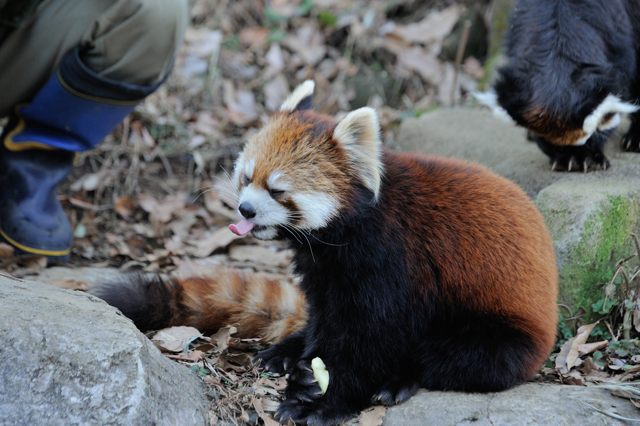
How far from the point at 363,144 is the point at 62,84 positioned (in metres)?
1.99

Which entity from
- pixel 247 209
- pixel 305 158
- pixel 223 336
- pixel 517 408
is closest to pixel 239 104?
pixel 223 336

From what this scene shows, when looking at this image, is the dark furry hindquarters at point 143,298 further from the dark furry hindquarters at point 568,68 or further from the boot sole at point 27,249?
the dark furry hindquarters at point 568,68

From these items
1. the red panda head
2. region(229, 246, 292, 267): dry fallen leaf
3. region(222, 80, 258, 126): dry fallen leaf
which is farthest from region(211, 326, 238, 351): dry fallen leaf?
region(222, 80, 258, 126): dry fallen leaf

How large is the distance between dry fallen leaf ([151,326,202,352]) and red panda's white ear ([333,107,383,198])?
1039 mm

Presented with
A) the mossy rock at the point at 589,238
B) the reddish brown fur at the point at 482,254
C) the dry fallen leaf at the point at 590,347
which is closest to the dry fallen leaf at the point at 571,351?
the dry fallen leaf at the point at 590,347

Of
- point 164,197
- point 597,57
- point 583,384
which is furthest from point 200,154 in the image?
point 583,384

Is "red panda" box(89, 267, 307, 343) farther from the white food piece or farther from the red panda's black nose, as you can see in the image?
the red panda's black nose

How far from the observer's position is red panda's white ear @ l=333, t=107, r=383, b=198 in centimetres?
293

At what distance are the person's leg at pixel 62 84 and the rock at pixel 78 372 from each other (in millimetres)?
1783

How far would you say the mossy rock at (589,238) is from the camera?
143 inches

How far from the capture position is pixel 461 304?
304cm

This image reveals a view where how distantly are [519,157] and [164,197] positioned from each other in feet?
8.23

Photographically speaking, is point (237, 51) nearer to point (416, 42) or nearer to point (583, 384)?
point (416, 42)

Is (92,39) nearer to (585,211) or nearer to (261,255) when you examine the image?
(261,255)
